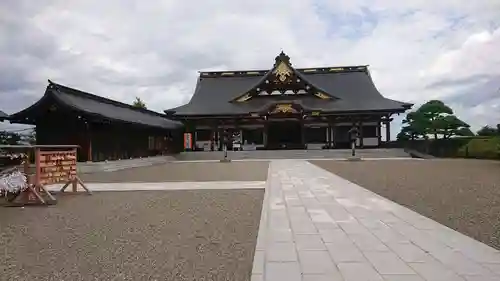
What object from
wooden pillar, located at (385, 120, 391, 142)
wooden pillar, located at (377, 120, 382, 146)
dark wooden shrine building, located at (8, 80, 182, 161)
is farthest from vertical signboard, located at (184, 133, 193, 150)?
wooden pillar, located at (385, 120, 391, 142)

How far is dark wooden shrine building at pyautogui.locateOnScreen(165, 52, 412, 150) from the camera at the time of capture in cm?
3151

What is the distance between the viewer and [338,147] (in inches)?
1262

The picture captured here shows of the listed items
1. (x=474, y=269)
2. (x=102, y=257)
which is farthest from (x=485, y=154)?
(x=102, y=257)

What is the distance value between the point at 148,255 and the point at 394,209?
4.70 m

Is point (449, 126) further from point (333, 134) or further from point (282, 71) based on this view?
point (282, 71)

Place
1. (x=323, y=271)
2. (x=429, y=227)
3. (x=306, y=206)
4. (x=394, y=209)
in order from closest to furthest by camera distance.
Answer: (x=323, y=271)
(x=429, y=227)
(x=394, y=209)
(x=306, y=206)

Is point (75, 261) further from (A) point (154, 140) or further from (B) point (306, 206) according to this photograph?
(A) point (154, 140)

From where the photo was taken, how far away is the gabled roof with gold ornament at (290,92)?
32594 mm

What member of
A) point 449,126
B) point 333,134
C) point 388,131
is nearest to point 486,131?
point 449,126

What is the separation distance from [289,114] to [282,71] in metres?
4.57

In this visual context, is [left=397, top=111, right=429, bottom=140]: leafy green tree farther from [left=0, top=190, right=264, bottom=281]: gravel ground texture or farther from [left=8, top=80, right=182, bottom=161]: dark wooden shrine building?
[left=0, top=190, right=264, bottom=281]: gravel ground texture

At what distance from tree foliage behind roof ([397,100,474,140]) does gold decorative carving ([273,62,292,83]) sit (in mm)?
11526

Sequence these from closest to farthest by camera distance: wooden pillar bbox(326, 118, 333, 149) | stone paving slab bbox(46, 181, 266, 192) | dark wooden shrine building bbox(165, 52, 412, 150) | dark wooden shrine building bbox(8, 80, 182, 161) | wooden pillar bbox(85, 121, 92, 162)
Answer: stone paving slab bbox(46, 181, 266, 192)
dark wooden shrine building bbox(8, 80, 182, 161)
wooden pillar bbox(85, 121, 92, 162)
dark wooden shrine building bbox(165, 52, 412, 150)
wooden pillar bbox(326, 118, 333, 149)

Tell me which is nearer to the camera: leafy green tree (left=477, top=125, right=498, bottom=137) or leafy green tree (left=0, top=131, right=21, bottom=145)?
leafy green tree (left=0, top=131, right=21, bottom=145)
